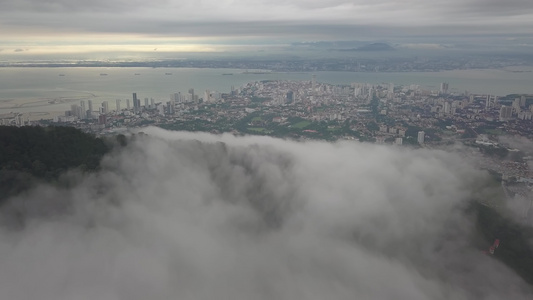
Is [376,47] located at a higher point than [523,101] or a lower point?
higher

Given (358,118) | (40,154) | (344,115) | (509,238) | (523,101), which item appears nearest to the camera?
(509,238)

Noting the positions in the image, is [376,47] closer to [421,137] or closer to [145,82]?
[145,82]

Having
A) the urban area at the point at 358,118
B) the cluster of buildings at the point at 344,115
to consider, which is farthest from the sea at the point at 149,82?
the urban area at the point at 358,118

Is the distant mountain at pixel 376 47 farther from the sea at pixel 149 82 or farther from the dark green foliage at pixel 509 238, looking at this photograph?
the dark green foliage at pixel 509 238

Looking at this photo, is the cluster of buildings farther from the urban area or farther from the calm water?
the calm water

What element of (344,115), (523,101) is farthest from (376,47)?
(344,115)

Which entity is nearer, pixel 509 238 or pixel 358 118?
pixel 509 238

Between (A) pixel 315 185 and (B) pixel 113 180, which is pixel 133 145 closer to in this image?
(B) pixel 113 180
